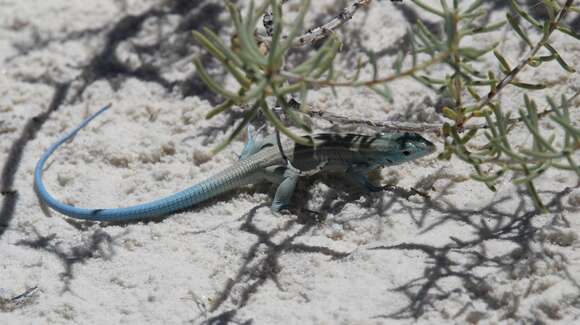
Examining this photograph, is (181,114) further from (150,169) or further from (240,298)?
(240,298)

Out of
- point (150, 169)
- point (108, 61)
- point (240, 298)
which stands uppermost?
point (108, 61)

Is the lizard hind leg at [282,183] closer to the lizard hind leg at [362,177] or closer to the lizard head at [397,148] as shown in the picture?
the lizard hind leg at [362,177]

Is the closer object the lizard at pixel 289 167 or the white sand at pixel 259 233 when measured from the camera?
the white sand at pixel 259 233

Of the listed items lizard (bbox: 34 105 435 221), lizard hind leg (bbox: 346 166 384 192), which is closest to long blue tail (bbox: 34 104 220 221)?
lizard (bbox: 34 105 435 221)

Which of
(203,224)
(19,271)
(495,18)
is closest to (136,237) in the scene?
(203,224)

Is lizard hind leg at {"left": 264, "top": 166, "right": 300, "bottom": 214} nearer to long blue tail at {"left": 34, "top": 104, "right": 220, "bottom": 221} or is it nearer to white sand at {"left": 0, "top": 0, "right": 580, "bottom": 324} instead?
white sand at {"left": 0, "top": 0, "right": 580, "bottom": 324}

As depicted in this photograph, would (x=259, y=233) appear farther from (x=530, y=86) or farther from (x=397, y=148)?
(x=530, y=86)

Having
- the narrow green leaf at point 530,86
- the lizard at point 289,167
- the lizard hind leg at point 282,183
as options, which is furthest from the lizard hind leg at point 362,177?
the narrow green leaf at point 530,86
